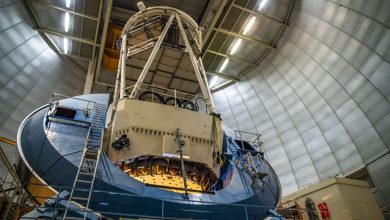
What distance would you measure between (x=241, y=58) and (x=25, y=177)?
1760 cm

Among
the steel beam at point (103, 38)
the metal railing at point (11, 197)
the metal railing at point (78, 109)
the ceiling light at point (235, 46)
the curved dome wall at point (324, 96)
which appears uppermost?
the ceiling light at point (235, 46)

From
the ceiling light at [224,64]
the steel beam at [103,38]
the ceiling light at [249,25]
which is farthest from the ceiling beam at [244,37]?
the steel beam at [103,38]

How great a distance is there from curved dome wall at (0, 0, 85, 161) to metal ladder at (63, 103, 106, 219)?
27.4 feet

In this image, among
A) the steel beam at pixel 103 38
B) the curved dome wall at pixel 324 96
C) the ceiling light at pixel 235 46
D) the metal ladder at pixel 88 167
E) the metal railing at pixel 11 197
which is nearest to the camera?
Answer: the metal railing at pixel 11 197

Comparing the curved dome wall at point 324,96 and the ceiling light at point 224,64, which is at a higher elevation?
the ceiling light at point 224,64

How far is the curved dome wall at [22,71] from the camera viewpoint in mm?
16109

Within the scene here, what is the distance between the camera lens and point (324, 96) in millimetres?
16797

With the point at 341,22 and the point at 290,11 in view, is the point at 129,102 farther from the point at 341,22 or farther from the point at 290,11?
the point at 290,11

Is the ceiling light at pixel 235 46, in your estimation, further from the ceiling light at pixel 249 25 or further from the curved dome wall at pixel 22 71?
the curved dome wall at pixel 22 71

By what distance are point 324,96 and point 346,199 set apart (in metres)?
7.47

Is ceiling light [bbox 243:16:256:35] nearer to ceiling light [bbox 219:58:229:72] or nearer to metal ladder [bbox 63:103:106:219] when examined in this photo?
ceiling light [bbox 219:58:229:72]

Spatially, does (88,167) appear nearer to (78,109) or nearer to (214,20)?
(78,109)

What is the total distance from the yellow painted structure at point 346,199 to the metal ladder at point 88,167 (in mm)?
8286

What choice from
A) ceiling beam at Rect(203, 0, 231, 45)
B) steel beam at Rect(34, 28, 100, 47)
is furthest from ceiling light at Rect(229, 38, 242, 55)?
steel beam at Rect(34, 28, 100, 47)
